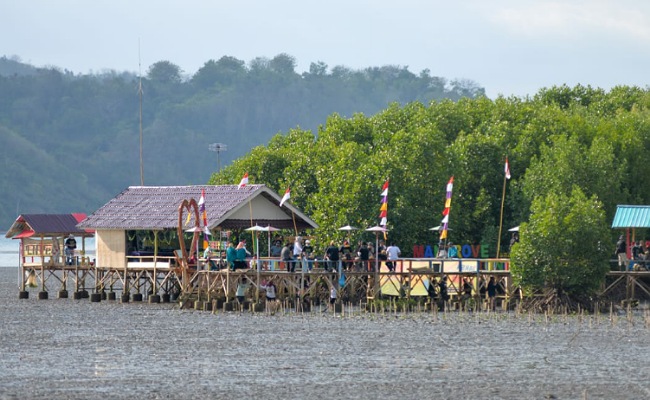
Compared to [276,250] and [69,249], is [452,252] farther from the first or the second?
[69,249]

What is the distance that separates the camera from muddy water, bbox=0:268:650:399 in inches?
1123

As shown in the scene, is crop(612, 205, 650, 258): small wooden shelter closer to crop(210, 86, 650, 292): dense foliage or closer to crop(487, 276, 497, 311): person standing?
crop(210, 86, 650, 292): dense foliage

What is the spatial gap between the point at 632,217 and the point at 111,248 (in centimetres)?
2095

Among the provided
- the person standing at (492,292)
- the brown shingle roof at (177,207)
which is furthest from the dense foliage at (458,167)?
the brown shingle roof at (177,207)

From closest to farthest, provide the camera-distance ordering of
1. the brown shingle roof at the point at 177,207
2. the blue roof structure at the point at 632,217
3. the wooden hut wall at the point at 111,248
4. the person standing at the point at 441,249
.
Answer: the blue roof structure at the point at 632,217
the brown shingle roof at the point at 177,207
the person standing at the point at 441,249
the wooden hut wall at the point at 111,248

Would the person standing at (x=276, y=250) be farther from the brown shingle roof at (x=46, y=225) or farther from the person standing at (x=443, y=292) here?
the brown shingle roof at (x=46, y=225)

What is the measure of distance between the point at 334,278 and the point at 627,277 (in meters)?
10.8

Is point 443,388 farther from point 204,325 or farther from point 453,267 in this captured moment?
point 453,267

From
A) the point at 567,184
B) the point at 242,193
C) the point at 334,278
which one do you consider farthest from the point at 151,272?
A: the point at 567,184

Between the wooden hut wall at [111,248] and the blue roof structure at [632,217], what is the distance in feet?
64.5

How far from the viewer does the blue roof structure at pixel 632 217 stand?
167 ft

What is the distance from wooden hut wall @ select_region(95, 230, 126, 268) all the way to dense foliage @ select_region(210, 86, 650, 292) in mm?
8632

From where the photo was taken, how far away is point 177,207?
182ft

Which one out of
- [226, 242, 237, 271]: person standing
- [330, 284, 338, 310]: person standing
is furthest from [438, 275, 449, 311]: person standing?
[226, 242, 237, 271]: person standing
